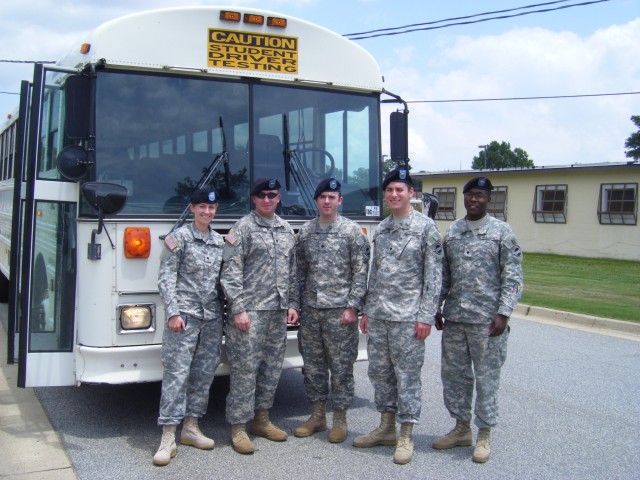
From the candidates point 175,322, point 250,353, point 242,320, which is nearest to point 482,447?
point 250,353

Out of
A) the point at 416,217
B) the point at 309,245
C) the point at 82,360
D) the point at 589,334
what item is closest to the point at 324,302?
the point at 309,245

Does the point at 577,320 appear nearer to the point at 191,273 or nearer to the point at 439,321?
the point at 439,321

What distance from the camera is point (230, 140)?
5121 mm

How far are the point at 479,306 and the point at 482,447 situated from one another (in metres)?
0.94

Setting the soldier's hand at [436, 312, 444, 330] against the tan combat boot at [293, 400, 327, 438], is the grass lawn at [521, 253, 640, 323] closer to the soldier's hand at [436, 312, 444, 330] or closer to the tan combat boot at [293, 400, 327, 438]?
the soldier's hand at [436, 312, 444, 330]

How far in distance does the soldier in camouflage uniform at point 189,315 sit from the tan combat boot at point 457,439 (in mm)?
1587

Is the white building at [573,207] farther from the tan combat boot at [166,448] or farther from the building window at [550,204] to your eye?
the tan combat boot at [166,448]

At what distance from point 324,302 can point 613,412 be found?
2.73m

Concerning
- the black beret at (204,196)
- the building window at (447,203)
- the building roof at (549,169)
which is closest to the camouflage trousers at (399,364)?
the black beret at (204,196)

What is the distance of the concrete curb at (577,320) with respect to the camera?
31.2 feet

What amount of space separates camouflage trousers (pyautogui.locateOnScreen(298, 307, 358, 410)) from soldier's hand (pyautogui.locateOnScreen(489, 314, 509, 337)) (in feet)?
3.13

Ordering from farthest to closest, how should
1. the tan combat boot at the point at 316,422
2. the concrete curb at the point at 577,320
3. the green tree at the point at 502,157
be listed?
1. the green tree at the point at 502,157
2. the concrete curb at the point at 577,320
3. the tan combat boot at the point at 316,422

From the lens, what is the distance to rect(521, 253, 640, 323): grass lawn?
1098 cm

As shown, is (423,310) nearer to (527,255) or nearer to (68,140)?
(68,140)
